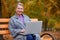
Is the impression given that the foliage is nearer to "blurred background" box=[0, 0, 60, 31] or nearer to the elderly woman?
"blurred background" box=[0, 0, 60, 31]

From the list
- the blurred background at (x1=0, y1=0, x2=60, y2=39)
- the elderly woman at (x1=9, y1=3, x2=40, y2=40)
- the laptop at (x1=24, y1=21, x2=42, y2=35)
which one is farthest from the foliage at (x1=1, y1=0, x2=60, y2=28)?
the laptop at (x1=24, y1=21, x2=42, y2=35)

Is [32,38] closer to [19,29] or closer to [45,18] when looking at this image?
[19,29]

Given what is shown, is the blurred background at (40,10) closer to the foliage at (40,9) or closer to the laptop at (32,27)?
the foliage at (40,9)

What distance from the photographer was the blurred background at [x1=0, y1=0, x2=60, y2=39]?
8.54 metres

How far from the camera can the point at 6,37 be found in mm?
6773

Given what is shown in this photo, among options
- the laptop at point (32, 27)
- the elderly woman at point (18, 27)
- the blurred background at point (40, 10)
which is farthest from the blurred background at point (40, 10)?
the laptop at point (32, 27)

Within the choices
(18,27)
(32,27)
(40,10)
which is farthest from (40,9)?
(32,27)

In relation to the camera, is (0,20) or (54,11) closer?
(0,20)

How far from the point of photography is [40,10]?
9258 mm

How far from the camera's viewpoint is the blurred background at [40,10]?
28.0 feet

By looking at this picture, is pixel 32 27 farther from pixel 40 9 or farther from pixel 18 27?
pixel 40 9

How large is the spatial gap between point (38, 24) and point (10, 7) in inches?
113

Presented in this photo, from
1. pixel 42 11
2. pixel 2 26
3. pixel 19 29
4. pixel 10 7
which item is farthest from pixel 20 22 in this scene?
pixel 42 11

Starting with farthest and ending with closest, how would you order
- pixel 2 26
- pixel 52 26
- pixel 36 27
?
pixel 52 26
pixel 2 26
pixel 36 27
